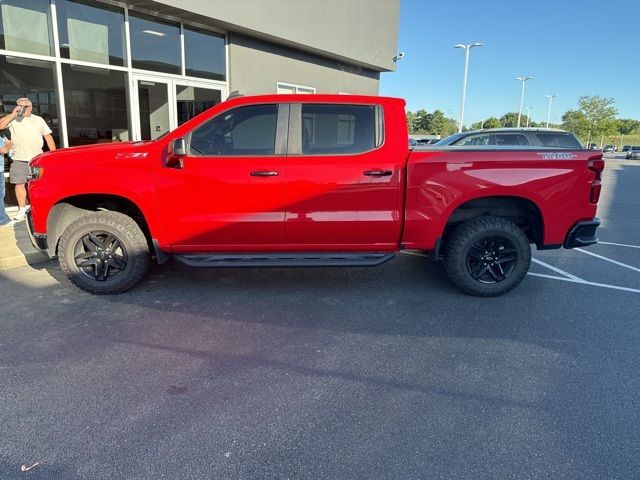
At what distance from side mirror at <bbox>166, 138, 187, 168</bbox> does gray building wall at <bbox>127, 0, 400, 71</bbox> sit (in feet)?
19.4

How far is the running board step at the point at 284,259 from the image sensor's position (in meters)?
4.40

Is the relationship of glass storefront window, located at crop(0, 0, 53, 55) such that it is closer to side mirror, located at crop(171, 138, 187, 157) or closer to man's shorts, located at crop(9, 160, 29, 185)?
man's shorts, located at crop(9, 160, 29, 185)

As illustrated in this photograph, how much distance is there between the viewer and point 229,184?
4.26m

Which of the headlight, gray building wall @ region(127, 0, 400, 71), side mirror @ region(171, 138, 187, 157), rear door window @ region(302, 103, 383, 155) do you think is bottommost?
the headlight

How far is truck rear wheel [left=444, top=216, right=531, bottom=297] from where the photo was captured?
4578 mm

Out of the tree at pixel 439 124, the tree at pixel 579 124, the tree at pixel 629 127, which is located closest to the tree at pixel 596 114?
the tree at pixel 579 124

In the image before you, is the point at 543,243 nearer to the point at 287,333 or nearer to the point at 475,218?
the point at 475,218

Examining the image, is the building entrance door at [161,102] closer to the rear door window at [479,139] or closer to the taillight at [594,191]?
the rear door window at [479,139]

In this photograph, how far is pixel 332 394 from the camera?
2912 millimetres

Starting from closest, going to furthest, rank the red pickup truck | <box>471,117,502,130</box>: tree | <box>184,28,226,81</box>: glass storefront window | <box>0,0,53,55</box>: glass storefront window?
the red pickup truck
<box>0,0,53,55</box>: glass storefront window
<box>184,28,226,81</box>: glass storefront window
<box>471,117,502,130</box>: tree

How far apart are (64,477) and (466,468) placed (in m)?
2.06

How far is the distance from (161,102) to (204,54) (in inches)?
66.7

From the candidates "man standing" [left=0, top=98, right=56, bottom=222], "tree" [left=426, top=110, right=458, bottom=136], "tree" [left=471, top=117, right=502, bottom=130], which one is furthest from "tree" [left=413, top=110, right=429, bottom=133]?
"man standing" [left=0, top=98, right=56, bottom=222]

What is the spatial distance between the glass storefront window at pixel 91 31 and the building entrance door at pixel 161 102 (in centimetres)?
65
